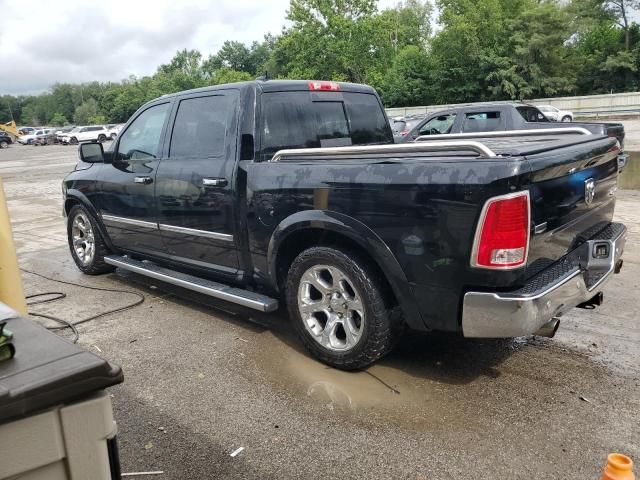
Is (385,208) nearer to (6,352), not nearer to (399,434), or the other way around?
(399,434)

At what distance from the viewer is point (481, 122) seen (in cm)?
1081

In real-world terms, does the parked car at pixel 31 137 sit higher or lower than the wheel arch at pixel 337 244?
higher

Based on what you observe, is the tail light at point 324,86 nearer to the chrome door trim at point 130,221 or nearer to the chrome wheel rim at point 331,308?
the chrome wheel rim at point 331,308

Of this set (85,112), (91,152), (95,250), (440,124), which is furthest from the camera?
(85,112)

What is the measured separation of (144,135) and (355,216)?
111 inches

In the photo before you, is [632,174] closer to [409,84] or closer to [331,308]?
[331,308]

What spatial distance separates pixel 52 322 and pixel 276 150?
8.42ft

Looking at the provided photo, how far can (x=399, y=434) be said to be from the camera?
300 cm

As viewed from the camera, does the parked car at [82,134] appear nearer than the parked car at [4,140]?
Yes

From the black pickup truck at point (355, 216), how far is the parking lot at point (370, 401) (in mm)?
354

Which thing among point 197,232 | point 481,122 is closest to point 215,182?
point 197,232

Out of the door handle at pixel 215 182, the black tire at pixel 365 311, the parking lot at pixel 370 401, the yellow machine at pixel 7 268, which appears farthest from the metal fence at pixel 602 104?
the yellow machine at pixel 7 268

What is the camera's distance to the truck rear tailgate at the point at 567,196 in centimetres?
300

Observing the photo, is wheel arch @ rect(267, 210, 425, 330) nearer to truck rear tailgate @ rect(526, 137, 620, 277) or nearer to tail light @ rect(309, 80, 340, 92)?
truck rear tailgate @ rect(526, 137, 620, 277)
